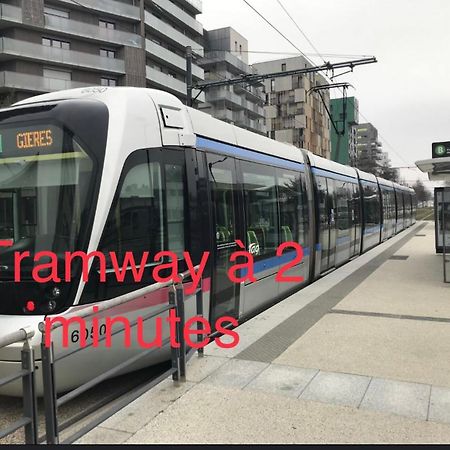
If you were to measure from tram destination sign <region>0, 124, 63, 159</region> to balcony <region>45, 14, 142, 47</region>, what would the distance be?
4297cm

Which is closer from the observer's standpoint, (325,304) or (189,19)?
(325,304)

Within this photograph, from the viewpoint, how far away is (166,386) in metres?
4.29

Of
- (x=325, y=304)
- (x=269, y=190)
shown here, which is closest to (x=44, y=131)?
(x=269, y=190)

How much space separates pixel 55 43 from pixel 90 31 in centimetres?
361

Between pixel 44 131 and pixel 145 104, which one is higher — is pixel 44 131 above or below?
below

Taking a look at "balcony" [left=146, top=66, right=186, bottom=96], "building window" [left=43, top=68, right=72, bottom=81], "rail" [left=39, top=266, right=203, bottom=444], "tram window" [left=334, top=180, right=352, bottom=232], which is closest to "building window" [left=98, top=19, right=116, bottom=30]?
"balcony" [left=146, top=66, right=186, bottom=96]

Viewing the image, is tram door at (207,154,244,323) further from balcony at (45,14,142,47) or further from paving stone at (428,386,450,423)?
balcony at (45,14,142,47)

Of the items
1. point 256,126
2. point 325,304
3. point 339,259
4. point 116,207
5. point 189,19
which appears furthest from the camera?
point 256,126

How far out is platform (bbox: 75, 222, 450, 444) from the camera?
11.1ft

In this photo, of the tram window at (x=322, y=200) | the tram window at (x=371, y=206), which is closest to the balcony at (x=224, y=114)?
the tram window at (x=371, y=206)

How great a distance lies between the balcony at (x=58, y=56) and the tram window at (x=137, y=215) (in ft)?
134

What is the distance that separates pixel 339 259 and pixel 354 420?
9649mm

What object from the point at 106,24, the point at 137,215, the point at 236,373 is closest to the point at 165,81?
the point at 106,24

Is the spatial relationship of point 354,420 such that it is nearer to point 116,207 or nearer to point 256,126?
point 116,207
